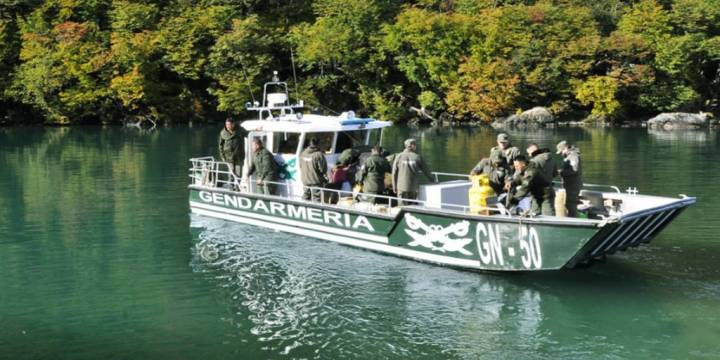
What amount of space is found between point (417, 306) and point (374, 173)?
3.94 m

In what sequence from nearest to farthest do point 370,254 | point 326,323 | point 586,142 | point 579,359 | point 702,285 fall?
point 579,359, point 326,323, point 702,285, point 370,254, point 586,142

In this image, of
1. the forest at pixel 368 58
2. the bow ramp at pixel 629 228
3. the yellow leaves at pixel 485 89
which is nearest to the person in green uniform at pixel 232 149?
the bow ramp at pixel 629 228

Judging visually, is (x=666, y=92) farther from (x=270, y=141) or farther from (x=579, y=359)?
(x=579, y=359)

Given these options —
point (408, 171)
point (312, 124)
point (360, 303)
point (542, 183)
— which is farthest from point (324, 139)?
point (542, 183)

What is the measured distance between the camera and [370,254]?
53.1ft

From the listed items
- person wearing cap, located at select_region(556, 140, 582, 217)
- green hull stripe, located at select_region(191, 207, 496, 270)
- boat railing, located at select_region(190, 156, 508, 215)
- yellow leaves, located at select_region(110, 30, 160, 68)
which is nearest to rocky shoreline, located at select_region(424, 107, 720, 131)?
yellow leaves, located at select_region(110, 30, 160, 68)

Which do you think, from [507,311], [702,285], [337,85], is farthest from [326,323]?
[337,85]

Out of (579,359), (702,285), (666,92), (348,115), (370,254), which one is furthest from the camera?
(666,92)

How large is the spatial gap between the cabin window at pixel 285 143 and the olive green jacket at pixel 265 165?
353mm

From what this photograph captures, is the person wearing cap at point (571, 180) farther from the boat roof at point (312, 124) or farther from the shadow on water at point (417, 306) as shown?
the boat roof at point (312, 124)

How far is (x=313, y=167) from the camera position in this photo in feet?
55.7

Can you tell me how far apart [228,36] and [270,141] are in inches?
1765

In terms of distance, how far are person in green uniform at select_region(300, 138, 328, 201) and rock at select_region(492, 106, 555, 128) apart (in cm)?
4211

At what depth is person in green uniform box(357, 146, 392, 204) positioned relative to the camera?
1602cm
